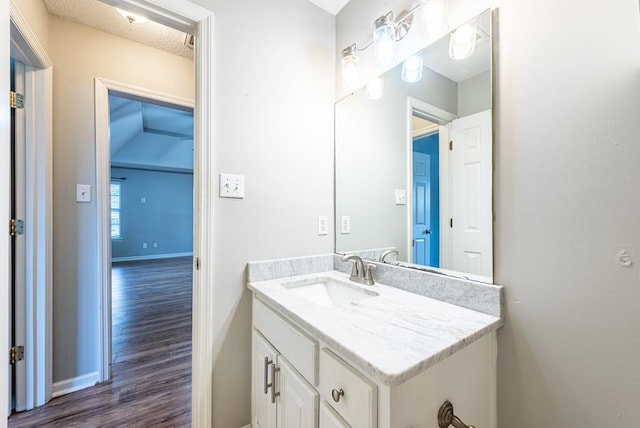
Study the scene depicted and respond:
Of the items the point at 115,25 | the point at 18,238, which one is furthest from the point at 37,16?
the point at 18,238

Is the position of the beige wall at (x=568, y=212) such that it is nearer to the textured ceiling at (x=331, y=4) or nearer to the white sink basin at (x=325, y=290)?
the white sink basin at (x=325, y=290)

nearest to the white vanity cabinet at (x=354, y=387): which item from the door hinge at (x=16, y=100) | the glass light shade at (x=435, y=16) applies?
the glass light shade at (x=435, y=16)

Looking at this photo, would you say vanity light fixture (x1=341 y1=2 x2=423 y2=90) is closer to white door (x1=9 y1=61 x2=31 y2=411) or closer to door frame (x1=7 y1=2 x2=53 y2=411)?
door frame (x1=7 y1=2 x2=53 y2=411)

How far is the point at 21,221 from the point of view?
149cm

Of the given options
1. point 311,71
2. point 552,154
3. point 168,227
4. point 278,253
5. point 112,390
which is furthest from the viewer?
point 168,227

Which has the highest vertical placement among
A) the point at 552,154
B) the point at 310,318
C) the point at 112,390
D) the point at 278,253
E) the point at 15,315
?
the point at 552,154

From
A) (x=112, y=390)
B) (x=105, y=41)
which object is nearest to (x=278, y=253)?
(x=112, y=390)

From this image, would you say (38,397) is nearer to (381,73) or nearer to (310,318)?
(310,318)

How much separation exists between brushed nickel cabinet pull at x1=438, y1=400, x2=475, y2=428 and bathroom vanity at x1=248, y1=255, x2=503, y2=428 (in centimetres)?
2

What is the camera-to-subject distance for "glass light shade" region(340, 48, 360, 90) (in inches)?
56.2

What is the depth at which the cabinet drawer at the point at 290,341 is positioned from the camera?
2.67 feet

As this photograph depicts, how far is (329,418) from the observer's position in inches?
29.0

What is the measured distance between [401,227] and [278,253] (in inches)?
25.6

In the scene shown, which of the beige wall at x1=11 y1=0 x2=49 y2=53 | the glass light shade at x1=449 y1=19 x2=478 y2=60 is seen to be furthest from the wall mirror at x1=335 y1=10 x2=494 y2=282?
the beige wall at x1=11 y1=0 x2=49 y2=53
